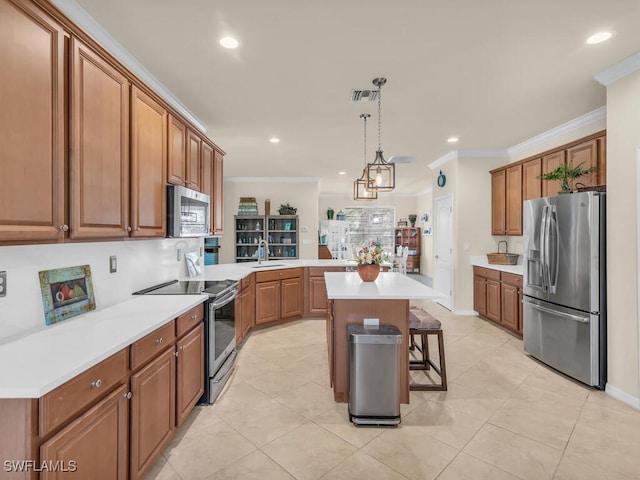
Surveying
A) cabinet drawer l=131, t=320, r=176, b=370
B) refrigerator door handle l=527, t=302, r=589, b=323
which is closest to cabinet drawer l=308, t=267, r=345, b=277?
refrigerator door handle l=527, t=302, r=589, b=323

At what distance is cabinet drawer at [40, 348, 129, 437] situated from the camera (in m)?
1.10

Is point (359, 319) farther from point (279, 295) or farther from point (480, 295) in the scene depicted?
point (480, 295)

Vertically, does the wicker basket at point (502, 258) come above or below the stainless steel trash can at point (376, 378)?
above

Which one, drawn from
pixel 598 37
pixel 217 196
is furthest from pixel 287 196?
pixel 598 37

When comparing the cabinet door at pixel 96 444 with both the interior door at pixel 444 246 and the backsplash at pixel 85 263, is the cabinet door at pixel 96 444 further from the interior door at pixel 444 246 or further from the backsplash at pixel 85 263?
the interior door at pixel 444 246

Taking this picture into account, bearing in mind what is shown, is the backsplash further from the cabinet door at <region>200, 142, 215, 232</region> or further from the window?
the window

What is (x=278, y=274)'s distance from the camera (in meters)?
4.70

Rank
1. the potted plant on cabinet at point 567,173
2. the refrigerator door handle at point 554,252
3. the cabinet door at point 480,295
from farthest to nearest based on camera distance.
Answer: the cabinet door at point 480,295 → the potted plant on cabinet at point 567,173 → the refrigerator door handle at point 554,252

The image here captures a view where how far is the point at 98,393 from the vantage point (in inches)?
53.0

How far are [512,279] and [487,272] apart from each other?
584 millimetres

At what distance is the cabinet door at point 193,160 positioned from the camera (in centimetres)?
306

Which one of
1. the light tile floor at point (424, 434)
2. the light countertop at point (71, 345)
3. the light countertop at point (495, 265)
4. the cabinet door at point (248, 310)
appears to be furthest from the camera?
the light countertop at point (495, 265)

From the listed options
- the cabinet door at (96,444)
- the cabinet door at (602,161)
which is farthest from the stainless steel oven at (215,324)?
the cabinet door at (602,161)

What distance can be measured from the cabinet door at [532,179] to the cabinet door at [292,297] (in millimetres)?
3503
